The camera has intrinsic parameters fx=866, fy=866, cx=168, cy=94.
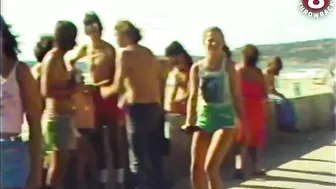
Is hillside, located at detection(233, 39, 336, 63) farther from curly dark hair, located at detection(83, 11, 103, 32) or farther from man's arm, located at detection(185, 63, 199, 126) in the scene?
curly dark hair, located at detection(83, 11, 103, 32)

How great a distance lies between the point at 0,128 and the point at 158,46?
8.07ft

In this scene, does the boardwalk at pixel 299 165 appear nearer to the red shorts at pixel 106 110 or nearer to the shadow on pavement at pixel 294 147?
the shadow on pavement at pixel 294 147

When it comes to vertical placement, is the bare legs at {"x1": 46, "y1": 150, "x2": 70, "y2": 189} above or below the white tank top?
below

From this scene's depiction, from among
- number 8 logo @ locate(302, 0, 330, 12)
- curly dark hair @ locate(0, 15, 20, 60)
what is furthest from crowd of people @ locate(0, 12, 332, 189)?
curly dark hair @ locate(0, 15, 20, 60)

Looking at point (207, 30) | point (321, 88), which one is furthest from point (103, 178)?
point (321, 88)

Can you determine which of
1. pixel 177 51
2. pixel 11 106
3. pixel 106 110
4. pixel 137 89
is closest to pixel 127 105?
pixel 137 89

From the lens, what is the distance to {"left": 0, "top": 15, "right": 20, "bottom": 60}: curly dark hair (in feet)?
11.5

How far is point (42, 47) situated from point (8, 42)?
1860 millimetres

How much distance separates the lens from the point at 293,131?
8.34m

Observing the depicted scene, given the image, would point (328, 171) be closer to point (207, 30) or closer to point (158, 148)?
point (158, 148)

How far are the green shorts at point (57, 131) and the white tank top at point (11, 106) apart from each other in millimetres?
1567

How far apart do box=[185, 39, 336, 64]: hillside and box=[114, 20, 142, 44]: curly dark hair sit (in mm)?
845

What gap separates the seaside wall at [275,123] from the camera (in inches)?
253

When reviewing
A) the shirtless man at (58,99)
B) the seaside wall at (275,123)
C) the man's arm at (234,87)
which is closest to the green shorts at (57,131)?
the shirtless man at (58,99)
